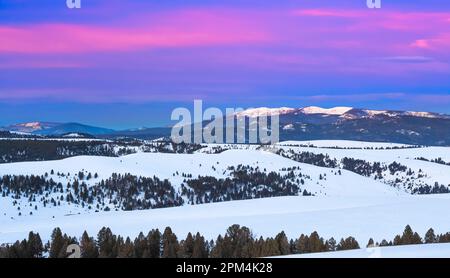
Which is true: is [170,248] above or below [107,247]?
above

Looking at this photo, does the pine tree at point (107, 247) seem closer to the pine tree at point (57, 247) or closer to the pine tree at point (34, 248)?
the pine tree at point (57, 247)

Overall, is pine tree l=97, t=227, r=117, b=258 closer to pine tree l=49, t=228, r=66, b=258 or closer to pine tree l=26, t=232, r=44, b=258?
pine tree l=49, t=228, r=66, b=258

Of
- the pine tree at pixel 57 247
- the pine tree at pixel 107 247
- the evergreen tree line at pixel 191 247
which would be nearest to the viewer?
the evergreen tree line at pixel 191 247

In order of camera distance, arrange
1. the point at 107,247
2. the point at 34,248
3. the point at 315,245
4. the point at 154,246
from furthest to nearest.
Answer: the point at 34,248
the point at 154,246
the point at 107,247
the point at 315,245

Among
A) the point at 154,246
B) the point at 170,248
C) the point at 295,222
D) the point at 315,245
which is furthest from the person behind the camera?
the point at 295,222

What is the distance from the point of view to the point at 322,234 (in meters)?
74.8

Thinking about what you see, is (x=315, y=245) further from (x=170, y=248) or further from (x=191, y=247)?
(x=170, y=248)

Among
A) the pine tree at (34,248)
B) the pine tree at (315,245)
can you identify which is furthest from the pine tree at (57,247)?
the pine tree at (315,245)

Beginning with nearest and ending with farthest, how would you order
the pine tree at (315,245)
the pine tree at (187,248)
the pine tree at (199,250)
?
the pine tree at (199,250)
the pine tree at (187,248)
the pine tree at (315,245)

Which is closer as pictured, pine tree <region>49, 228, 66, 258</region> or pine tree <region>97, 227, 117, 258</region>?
pine tree <region>97, 227, 117, 258</region>

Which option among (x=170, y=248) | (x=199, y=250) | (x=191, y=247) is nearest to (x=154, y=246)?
(x=191, y=247)

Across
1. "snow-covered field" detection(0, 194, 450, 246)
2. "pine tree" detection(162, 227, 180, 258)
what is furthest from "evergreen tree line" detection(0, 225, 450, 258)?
"snow-covered field" detection(0, 194, 450, 246)

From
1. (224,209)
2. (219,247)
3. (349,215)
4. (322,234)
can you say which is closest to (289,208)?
(224,209)
